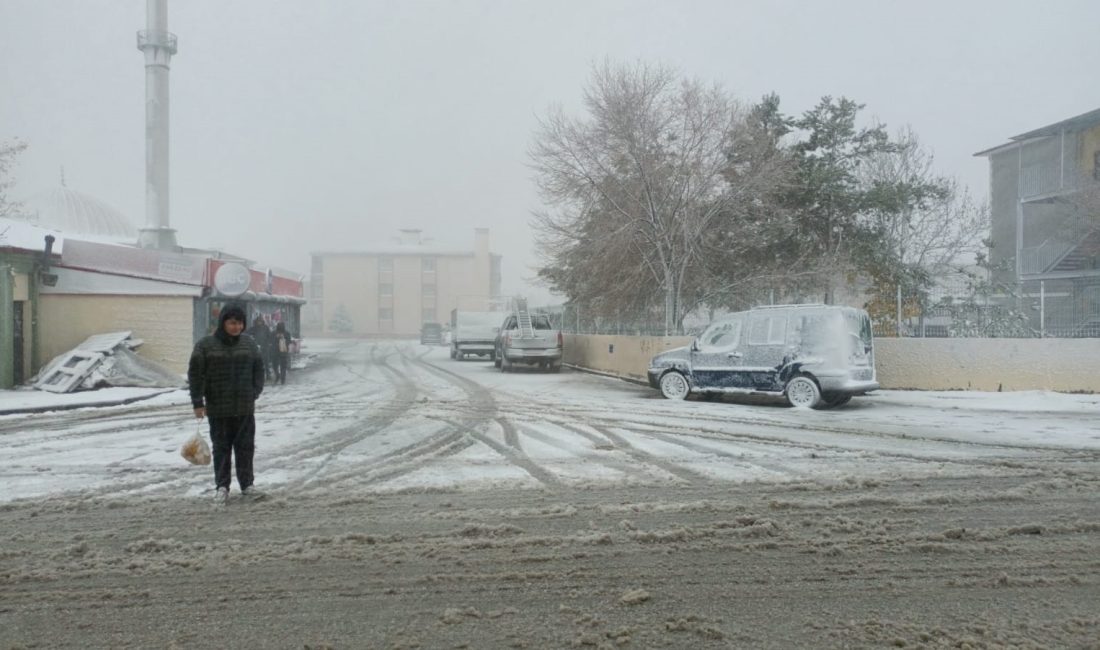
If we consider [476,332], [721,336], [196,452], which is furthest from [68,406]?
[476,332]

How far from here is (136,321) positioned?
762 inches

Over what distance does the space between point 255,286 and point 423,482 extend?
19629 mm

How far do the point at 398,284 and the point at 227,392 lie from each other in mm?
81325

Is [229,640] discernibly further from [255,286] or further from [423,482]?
[255,286]

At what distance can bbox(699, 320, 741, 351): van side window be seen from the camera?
1423 cm

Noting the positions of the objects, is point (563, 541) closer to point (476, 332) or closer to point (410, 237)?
point (476, 332)

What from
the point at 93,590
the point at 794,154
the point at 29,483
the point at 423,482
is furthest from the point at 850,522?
the point at 794,154

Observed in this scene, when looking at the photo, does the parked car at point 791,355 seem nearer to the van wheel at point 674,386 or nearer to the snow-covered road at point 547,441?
the van wheel at point 674,386

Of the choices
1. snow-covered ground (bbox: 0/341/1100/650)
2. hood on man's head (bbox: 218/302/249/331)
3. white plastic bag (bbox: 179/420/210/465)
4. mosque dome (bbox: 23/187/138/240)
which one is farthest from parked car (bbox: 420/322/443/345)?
hood on man's head (bbox: 218/302/249/331)

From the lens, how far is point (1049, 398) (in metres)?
14.6

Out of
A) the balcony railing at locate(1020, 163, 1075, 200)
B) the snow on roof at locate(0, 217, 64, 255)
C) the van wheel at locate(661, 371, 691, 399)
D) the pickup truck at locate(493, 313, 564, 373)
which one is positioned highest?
the balcony railing at locate(1020, 163, 1075, 200)

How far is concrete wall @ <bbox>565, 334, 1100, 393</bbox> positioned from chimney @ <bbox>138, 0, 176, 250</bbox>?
30.5 meters

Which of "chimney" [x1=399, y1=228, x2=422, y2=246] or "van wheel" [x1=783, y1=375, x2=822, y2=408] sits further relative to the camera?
"chimney" [x1=399, y1=228, x2=422, y2=246]

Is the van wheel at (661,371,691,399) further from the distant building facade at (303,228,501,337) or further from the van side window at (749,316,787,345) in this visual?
the distant building facade at (303,228,501,337)
